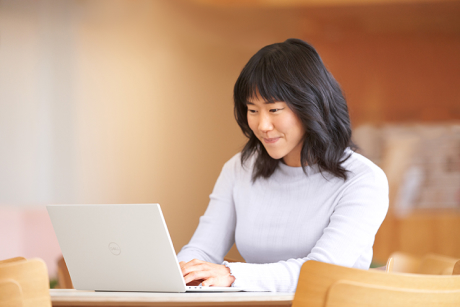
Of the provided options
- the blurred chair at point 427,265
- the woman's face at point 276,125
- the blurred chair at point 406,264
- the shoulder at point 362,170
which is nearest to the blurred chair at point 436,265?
the blurred chair at point 427,265

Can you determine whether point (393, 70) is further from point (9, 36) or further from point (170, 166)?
point (9, 36)

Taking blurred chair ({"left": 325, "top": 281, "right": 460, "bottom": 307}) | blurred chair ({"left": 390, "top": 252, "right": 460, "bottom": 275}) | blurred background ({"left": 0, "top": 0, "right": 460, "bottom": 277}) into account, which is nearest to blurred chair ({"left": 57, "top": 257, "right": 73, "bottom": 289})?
blurred chair ({"left": 325, "top": 281, "right": 460, "bottom": 307})

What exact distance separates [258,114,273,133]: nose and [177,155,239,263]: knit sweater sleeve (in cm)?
35

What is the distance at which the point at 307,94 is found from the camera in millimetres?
1466

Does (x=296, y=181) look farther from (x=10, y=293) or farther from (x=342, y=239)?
(x=10, y=293)

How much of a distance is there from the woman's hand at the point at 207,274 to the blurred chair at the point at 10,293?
409 millimetres

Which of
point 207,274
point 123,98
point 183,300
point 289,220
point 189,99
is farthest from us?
point 189,99

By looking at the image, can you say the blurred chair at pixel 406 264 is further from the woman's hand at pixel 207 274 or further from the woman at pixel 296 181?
the woman's hand at pixel 207 274

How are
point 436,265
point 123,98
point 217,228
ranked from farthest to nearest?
point 123,98, point 436,265, point 217,228

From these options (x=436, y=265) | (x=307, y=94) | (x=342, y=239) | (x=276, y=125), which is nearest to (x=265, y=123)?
(x=276, y=125)

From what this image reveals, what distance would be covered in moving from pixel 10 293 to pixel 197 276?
45 cm

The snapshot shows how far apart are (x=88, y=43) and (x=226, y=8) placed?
124 cm

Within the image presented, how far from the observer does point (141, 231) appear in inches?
41.8

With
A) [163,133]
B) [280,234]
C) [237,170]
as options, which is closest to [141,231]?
[280,234]
